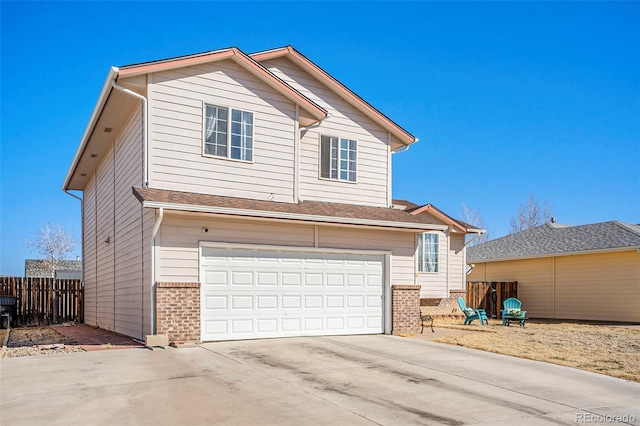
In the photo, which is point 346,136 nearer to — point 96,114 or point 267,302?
point 267,302

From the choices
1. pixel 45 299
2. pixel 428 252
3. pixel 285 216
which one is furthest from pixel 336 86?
pixel 45 299

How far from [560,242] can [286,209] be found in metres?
17.3

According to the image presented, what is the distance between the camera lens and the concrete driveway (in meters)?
6.52

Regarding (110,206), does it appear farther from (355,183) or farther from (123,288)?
(355,183)

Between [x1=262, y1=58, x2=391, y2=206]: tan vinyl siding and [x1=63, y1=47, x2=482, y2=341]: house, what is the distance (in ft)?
0.11

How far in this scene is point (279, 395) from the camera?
747 cm

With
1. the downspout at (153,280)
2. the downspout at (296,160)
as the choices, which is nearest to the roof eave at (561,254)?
the downspout at (296,160)

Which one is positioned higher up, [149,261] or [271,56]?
[271,56]

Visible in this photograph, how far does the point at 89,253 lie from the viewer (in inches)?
846

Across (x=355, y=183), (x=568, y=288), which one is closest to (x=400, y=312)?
(x=355, y=183)

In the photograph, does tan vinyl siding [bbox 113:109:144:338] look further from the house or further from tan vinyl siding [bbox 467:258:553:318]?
tan vinyl siding [bbox 467:258:553:318]

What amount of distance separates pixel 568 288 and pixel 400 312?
41.8 feet

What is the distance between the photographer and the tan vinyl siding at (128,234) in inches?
512

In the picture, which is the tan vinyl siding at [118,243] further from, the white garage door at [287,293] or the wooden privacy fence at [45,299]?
the white garage door at [287,293]
